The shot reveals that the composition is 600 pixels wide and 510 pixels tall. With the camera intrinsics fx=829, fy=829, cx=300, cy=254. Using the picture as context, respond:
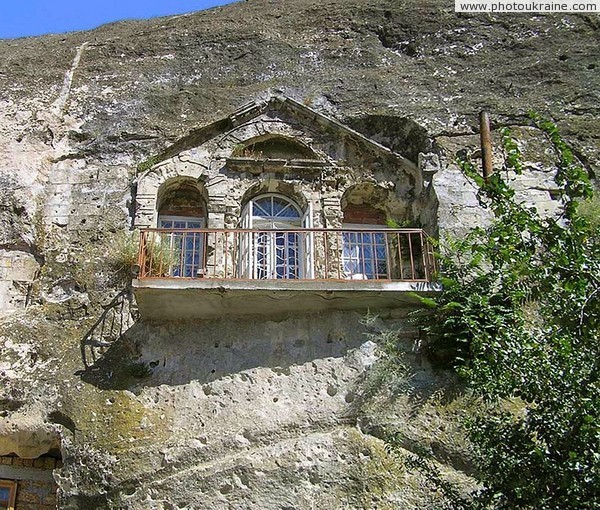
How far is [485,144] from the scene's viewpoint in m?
11.0

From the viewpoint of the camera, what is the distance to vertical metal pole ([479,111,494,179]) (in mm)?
10891

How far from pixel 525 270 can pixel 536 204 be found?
3.96 metres

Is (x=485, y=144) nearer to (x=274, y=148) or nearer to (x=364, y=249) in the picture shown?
(x=364, y=249)

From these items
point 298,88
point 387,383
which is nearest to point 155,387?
point 387,383

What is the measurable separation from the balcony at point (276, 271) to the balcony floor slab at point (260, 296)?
0.01 meters

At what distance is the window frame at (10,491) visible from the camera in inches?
355

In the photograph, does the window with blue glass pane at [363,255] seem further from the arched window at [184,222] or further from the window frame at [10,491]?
the window frame at [10,491]

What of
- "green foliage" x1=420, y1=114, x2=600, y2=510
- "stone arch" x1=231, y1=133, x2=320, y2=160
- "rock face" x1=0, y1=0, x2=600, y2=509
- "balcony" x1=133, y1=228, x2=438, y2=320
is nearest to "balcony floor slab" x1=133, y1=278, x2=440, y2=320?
"balcony" x1=133, y1=228, x2=438, y2=320

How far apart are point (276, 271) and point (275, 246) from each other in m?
0.34

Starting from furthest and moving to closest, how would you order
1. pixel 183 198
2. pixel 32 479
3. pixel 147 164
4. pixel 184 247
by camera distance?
pixel 183 198
pixel 147 164
pixel 184 247
pixel 32 479

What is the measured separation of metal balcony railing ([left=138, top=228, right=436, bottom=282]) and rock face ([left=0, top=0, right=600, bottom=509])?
41cm

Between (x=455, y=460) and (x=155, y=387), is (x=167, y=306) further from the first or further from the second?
(x=455, y=460)

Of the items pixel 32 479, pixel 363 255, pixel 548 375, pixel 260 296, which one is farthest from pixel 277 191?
pixel 548 375

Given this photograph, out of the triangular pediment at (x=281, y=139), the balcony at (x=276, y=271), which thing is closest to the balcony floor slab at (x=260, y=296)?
the balcony at (x=276, y=271)
